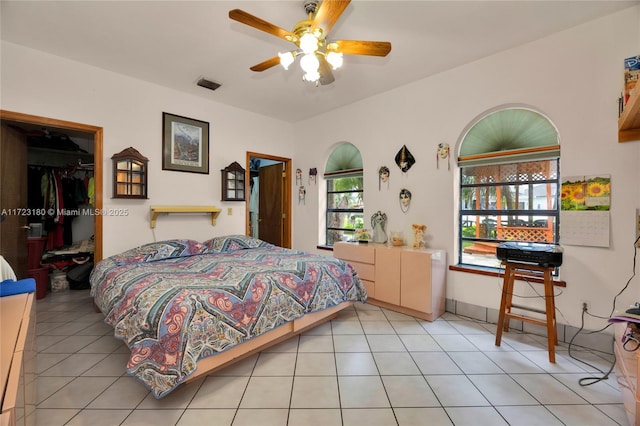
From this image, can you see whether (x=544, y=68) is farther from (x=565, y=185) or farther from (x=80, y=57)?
(x=80, y=57)

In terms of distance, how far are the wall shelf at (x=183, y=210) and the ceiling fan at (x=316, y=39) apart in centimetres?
229

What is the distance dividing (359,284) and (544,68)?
272 centimetres

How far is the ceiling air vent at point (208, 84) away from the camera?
3381mm

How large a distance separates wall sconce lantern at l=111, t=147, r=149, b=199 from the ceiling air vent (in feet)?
3.77

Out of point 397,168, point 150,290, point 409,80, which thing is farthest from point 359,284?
point 409,80

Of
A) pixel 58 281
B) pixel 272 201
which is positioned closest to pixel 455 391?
pixel 272 201

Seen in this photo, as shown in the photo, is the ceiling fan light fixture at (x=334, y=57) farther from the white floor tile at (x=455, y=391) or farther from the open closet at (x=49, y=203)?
the open closet at (x=49, y=203)

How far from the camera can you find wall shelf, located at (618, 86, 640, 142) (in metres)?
1.77

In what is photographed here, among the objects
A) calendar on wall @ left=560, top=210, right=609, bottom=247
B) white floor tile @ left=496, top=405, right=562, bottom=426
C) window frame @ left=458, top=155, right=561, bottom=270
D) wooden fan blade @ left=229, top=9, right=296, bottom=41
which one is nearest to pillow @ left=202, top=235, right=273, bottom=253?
wooden fan blade @ left=229, top=9, right=296, bottom=41

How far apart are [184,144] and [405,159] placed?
295cm

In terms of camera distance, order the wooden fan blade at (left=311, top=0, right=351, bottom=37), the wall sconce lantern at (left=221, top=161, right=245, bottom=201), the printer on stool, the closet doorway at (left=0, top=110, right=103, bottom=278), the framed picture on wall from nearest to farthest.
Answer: the wooden fan blade at (left=311, top=0, right=351, bottom=37) → the printer on stool → the closet doorway at (left=0, top=110, right=103, bottom=278) → the framed picture on wall → the wall sconce lantern at (left=221, top=161, right=245, bottom=201)

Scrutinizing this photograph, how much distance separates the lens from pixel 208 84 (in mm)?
3461

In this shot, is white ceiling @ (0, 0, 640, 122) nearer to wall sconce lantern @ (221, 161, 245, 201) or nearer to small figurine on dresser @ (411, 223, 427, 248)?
wall sconce lantern @ (221, 161, 245, 201)

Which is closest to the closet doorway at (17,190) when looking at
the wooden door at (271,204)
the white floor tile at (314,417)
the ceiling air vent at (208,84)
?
the ceiling air vent at (208,84)
